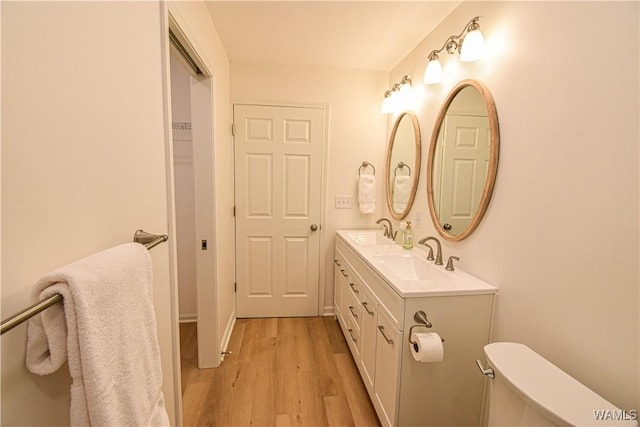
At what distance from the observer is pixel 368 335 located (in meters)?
1.80

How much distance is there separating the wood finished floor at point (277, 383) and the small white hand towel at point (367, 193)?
122 centimetres

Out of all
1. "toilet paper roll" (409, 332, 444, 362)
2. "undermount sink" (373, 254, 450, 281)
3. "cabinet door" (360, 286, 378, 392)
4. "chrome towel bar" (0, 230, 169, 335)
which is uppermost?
"chrome towel bar" (0, 230, 169, 335)

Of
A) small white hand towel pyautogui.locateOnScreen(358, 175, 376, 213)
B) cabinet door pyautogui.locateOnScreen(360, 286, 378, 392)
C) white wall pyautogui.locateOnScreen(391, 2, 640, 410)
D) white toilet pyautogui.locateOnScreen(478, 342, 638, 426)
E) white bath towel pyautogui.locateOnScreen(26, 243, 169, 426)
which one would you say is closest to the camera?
white bath towel pyautogui.locateOnScreen(26, 243, 169, 426)

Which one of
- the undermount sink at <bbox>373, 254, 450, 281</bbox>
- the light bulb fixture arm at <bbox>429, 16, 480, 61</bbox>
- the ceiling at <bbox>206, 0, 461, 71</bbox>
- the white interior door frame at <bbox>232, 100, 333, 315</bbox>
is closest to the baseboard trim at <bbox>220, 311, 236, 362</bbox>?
the white interior door frame at <bbox>232, 100, 333, 315</bbox>

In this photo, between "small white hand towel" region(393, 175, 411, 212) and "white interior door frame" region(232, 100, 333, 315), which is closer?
"small white hand towel" region(393, 175, 411, 212)

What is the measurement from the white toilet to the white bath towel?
1.08 meters

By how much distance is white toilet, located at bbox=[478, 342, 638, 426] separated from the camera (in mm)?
783

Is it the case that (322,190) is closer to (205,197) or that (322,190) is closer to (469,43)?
(205,197)

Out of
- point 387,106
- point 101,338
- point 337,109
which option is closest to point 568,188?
point 101,338

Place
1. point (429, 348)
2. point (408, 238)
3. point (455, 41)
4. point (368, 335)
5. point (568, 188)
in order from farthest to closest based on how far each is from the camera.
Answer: point (408, 238)
point (368, 335)
point (455, 41)
point (429, 348)
point (568, 188)

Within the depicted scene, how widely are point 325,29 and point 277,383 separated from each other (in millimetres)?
2516

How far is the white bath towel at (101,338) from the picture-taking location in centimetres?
52

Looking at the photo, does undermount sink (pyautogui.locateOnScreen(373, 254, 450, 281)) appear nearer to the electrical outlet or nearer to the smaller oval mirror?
the smaller oval mirror

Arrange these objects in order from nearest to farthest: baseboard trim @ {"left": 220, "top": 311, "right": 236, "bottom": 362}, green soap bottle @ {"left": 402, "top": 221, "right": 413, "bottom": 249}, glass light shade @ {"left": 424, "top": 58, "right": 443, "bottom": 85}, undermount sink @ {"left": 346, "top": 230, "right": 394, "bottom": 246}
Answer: glass light shade @ {"left": 424, "top": 58, "right": 443, "bottom": 85}, green soap bottle @ {"left": 402, "top": 221, "right": 413, "bottom": 249}, baseboard trim @ {"left": 220, "top": 311, "right": 236, "bottom": 362}, undermount sink @ {"left": 346, "top": 230, "right": 394, "bottom": 246}
